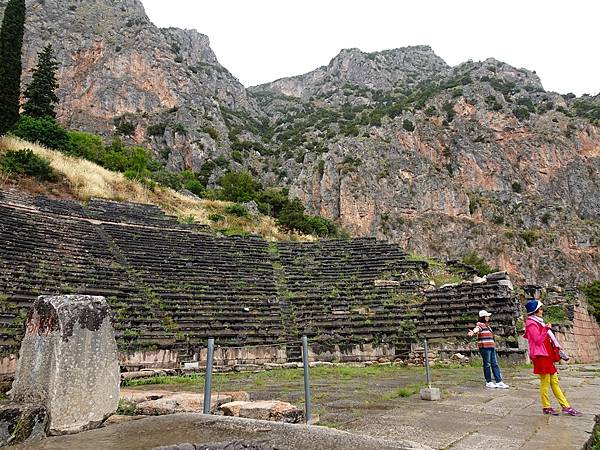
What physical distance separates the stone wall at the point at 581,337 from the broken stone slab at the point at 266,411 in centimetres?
1339

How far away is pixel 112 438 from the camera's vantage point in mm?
2244

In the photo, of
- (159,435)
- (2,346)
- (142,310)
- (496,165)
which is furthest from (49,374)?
(496,165)

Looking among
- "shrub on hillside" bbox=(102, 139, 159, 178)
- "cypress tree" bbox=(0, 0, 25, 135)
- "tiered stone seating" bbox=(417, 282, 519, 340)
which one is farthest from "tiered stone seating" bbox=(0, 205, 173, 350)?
"shrub on hillside" bbox=(102, 139, 159, 178)

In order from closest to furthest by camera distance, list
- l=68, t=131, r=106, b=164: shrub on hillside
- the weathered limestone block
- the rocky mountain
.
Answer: the weathered limestone block
l=68, t=131, r=106, b=164: shrub on hillside
the rocky mountain

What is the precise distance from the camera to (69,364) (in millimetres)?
2727

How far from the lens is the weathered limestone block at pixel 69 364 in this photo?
8.62ft

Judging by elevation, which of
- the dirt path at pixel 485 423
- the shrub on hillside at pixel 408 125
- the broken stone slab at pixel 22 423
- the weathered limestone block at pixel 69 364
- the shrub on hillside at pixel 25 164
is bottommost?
the dirt path at pixel 485 423

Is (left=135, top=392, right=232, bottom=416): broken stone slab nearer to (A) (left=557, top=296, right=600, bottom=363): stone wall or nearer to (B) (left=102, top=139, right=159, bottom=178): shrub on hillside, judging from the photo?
(A) (left=557, top=296, right=600, bottom=363): stone wall

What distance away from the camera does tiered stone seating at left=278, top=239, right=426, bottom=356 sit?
1224 cm

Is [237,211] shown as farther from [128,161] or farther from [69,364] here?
[69,364]

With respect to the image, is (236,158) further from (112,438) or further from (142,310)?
(112,438)

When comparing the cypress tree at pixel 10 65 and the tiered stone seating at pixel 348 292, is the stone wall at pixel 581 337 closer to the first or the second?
the tiered stone seating at pixel 348 292

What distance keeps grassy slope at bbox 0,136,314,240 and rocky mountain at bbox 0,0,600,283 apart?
917 inches

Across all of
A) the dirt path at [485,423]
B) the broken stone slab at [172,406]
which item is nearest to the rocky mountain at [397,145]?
the dirt path at [485,423]
